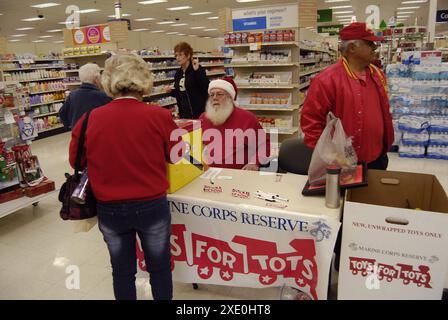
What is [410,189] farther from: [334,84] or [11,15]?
[11,15]

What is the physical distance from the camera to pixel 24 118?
13.8 ft

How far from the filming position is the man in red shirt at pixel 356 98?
7.47 feet

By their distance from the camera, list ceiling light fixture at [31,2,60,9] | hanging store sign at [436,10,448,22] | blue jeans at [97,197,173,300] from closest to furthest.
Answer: blue jeans at [97,197,173,300], hanging store sign at [436,10,448,22], ceiling light fixture at [31,2,60,9]

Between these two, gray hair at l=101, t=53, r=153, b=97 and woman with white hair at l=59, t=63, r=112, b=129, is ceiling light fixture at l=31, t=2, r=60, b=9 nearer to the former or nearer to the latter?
woman with white hair at l=59, t=63, r=112, b=129

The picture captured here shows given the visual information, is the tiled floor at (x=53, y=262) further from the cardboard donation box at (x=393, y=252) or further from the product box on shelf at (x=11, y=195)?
the cardboard donation box at (x=393, y=252)

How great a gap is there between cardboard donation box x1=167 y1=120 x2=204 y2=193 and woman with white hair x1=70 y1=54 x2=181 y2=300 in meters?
0.28

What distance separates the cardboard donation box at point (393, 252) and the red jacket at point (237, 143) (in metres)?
1.39

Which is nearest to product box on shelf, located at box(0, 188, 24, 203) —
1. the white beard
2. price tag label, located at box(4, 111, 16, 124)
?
price tag label, located at box(4, 111, 16, 124)

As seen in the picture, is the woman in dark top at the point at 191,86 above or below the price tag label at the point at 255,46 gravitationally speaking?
below

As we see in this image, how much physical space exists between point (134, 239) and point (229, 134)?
1.37 metres

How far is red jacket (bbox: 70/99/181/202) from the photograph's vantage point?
166cm

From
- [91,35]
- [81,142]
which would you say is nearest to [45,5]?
[91,35]

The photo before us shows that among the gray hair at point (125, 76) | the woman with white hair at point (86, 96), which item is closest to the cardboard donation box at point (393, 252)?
the gray hair at point (125, 76)

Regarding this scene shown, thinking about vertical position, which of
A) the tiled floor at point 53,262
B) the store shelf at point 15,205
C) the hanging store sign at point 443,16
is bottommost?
the tiled floor at point 53,262
